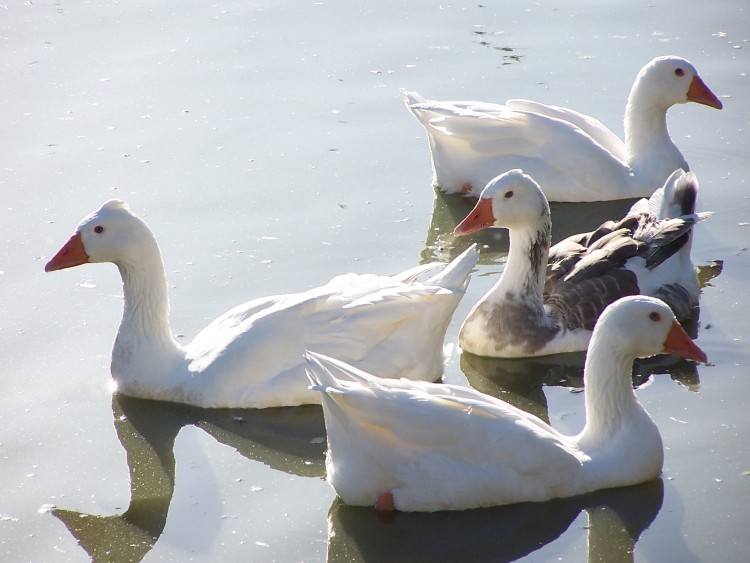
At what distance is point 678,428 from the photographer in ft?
20.6

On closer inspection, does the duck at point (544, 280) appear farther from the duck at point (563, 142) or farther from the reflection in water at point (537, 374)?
the duck at point (563, 142)

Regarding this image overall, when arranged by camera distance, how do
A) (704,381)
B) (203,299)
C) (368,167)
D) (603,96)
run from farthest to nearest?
(603,96), (368,167), (203,299), (704,381)

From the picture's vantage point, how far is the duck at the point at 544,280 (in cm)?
720

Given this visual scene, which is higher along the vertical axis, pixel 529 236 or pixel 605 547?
pixel 529 236

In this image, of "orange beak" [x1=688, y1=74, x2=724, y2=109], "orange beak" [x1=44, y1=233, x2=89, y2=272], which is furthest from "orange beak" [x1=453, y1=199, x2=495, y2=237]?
"orange beak" [x1=688, y1=74, x2=724, y2=109]

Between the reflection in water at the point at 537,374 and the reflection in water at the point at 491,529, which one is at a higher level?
the reflection in water at the point at 491,529

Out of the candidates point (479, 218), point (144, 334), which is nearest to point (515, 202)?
point (479, 218)

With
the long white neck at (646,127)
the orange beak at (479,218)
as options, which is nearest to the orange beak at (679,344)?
the orange beak at (479,218)

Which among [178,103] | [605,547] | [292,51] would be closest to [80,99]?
[178,103]

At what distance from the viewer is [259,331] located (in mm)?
6520

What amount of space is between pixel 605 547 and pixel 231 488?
1.90 meters

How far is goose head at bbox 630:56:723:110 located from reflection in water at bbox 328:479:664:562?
4.47 meters

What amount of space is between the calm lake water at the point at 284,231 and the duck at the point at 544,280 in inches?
6.2

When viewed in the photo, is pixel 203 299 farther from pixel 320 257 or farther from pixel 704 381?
pixel 704 381
